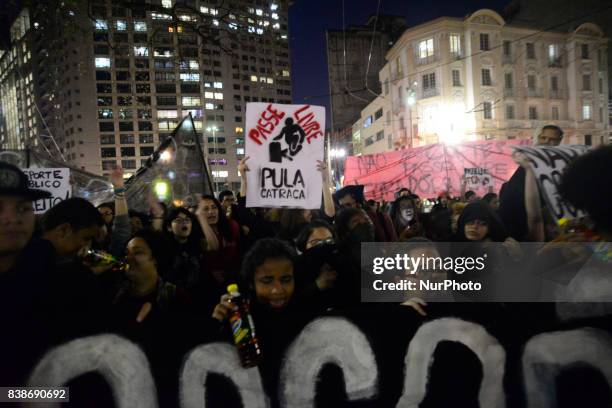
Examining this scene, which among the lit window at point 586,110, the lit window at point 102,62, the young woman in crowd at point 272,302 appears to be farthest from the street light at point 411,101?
the lit window at point 102,62

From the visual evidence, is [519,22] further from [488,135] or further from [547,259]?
[547,259]

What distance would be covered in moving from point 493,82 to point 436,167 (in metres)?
34.1

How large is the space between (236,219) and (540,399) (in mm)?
3244

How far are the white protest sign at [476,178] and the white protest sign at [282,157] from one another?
5900mm

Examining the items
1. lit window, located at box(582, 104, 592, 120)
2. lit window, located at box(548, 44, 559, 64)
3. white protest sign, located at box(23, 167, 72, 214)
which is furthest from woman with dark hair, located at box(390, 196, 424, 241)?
lit window, located at box(582, 104, 592, 120)

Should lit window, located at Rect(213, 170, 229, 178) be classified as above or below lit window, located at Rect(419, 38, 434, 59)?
below

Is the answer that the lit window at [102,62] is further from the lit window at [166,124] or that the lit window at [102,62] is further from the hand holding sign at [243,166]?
the hand holding sign at [243,166]

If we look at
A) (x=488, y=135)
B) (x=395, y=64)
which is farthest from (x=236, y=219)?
(x=395, y=64)

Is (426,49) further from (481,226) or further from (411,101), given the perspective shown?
(481,226)

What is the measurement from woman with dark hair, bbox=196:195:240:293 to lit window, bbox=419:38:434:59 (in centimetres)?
3834

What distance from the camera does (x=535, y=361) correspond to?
2.00 metres

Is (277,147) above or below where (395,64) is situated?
below

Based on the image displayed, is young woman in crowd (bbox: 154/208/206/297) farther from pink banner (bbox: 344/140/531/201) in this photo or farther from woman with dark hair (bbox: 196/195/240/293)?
pink banner (bbox: 344/140/531/201)

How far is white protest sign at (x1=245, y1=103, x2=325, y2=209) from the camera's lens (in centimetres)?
375
